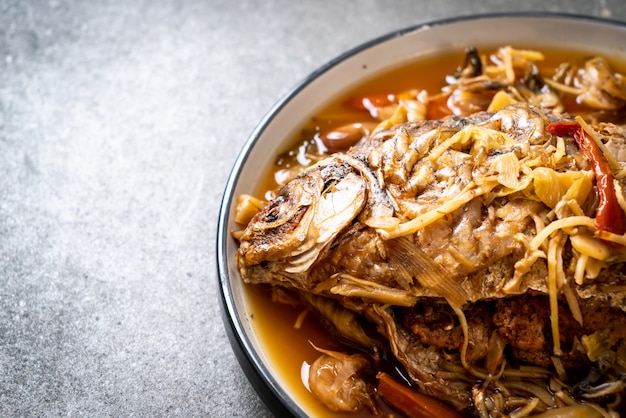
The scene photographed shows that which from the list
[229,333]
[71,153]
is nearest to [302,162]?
[229,333]

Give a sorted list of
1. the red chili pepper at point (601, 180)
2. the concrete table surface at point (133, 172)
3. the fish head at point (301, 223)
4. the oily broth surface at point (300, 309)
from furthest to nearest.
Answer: the concrete table surface at point (133, 172)
the oily broth surface at point (300, 309)
the fish head at point (301, 223)
the red chili pepper at point (601, 180)

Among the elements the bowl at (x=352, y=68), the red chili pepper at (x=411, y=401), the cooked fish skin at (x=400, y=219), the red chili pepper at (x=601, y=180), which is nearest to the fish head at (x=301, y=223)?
the cooked fish skin at (x=400, y=219)

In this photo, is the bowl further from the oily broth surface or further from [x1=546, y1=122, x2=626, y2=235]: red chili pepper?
[x1=546, y1=122, x2=626, y2=235]: red chili pepper

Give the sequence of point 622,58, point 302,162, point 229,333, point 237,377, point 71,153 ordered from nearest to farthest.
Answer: point 229,333
point 237,377
point 302,162
point 622,58
point 71,153

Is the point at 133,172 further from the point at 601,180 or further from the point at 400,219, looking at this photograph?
the point at 601,180

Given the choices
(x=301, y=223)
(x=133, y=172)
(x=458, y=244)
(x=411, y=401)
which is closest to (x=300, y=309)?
(x=301, y=223)

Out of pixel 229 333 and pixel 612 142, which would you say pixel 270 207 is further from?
pixel 612 142

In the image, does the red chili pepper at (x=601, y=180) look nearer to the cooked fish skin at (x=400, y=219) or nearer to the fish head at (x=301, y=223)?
the cooked fish skin at (x=400, y=219)
